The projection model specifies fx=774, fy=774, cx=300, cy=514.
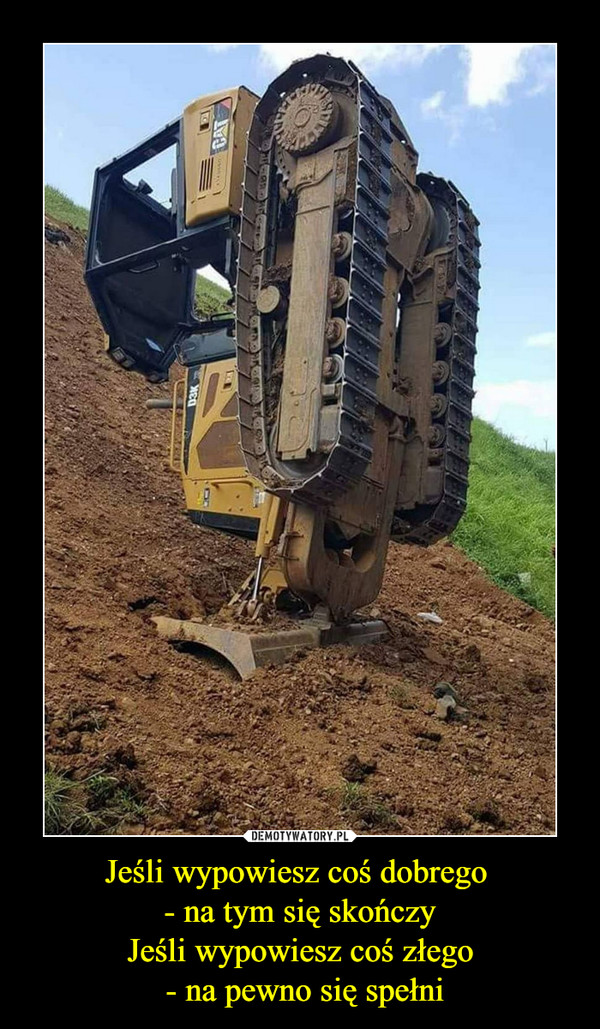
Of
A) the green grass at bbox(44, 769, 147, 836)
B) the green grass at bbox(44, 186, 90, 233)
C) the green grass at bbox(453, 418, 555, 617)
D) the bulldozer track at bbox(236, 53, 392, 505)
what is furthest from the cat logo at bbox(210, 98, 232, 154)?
the green grass at bbox(44, 186, 90, 233)

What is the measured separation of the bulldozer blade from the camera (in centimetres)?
451

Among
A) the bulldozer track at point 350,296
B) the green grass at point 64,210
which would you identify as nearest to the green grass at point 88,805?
the bulldozer track at point 350,296

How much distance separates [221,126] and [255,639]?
385cm

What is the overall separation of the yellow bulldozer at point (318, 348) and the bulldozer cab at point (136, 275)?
42cm

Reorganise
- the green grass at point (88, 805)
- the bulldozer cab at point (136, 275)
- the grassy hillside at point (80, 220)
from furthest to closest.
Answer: the grassy hillside at point (80, 220), the bulldozer cab at point (136, 275), the green grass at point (88, 805)

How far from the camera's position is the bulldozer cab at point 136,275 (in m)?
7.32

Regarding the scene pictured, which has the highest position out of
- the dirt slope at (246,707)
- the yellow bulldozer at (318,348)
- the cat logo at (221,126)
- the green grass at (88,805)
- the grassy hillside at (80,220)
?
the grassy hillside at (80,220)

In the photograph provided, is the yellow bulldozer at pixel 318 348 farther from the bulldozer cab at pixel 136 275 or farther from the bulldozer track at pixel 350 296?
the bulldozer cab at pixel 136 275

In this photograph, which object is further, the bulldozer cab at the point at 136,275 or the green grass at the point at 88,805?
the bulldozer cab at the point at 136,275

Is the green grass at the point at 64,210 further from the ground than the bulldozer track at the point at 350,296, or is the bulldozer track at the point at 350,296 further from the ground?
the green grass at the point at 64,210

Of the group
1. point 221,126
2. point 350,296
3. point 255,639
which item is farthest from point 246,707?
point 221,126

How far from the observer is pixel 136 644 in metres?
4.67

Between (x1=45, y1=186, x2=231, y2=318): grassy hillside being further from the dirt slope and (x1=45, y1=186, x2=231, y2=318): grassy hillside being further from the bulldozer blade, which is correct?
the bulldozer blade

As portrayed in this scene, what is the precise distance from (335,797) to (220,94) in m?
5.11
